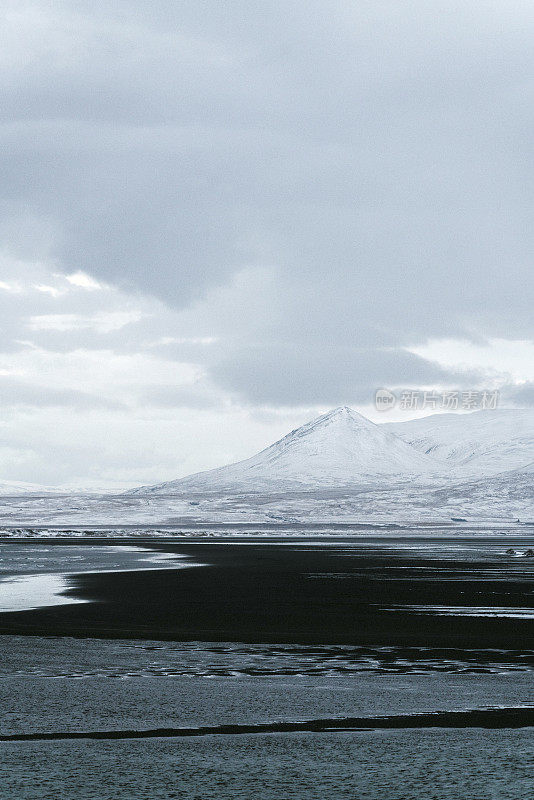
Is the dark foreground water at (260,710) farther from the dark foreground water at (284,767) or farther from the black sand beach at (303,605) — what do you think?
the black sand beach at (303,605)

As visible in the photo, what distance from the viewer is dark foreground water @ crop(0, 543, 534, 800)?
10.9 metres

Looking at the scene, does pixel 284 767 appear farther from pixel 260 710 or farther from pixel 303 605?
pixel 303 605

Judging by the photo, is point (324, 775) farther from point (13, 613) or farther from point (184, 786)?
point (13, 613)

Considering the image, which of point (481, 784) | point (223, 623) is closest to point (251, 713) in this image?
point (481, 784)

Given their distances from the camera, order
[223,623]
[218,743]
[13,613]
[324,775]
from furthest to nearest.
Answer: [13,613] < [223,623] < [218,743] < [324,775]

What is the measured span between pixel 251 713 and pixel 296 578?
32491 millimetres

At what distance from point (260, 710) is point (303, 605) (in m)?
18.0

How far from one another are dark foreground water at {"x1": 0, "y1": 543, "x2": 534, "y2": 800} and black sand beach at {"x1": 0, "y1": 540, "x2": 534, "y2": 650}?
0.29 metres

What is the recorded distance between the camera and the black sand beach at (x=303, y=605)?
24750mm

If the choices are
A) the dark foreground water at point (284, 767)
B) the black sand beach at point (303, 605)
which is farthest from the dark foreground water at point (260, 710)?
the black sand beach at point (303, 605)

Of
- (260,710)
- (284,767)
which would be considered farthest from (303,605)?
(284,767)

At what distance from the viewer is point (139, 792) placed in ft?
34.7

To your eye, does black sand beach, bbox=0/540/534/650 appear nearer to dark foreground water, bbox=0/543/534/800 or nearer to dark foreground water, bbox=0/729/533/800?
dark foreground water, bbox=0/543/534/800

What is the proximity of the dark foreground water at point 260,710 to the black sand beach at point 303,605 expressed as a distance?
0.29 meters
